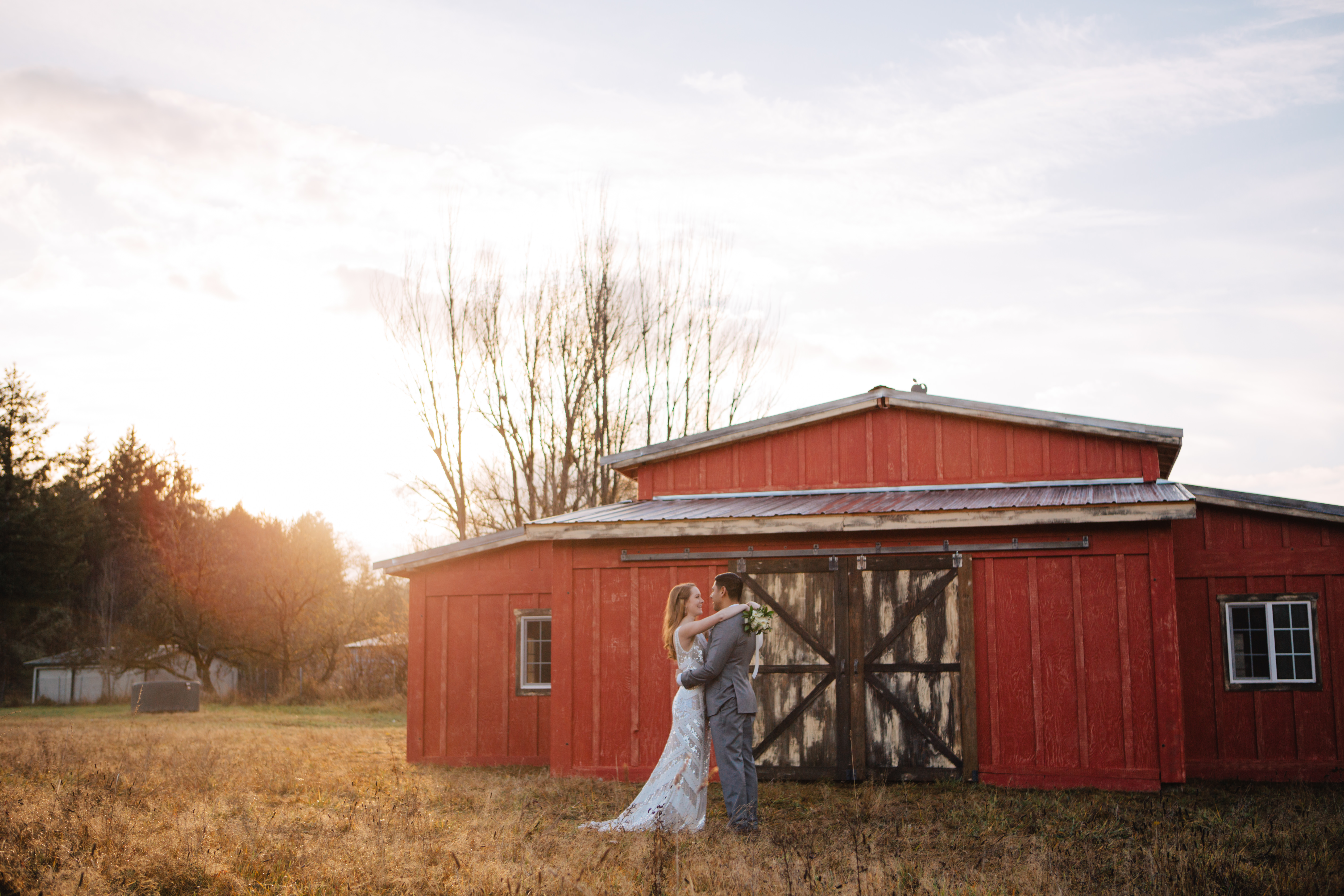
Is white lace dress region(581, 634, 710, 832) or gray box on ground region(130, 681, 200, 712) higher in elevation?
white lace dress region(581, 634, 710, 832)

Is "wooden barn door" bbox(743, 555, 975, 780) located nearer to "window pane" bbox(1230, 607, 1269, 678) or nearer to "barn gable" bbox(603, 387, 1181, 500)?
"barn gable" bbox(603, 387, 1181, 500)

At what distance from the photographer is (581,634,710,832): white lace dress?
8.04m

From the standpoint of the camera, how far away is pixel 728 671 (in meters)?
8.20

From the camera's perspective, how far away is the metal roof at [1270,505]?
1196cm

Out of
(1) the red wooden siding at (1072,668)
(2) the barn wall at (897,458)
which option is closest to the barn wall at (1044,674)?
(1) the red wooden siding at (1072,668)

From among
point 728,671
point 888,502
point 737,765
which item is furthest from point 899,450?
point 737,765

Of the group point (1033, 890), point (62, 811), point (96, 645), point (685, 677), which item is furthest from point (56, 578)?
point (1033, 890)

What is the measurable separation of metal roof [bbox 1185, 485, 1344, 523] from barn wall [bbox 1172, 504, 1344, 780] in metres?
0.18

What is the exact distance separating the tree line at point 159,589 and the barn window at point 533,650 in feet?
57.5

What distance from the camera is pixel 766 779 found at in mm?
11008

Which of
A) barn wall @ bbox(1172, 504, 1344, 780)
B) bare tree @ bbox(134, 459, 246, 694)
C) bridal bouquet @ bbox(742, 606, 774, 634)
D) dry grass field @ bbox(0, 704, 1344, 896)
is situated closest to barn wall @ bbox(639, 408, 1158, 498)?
barn wall @ bbox(1172, 504, 1344, 780)

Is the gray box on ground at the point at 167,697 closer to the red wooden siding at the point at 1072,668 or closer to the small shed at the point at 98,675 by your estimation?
the small shed at the point at 98,675

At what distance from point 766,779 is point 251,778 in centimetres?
550

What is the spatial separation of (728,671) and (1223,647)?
24.3ft
